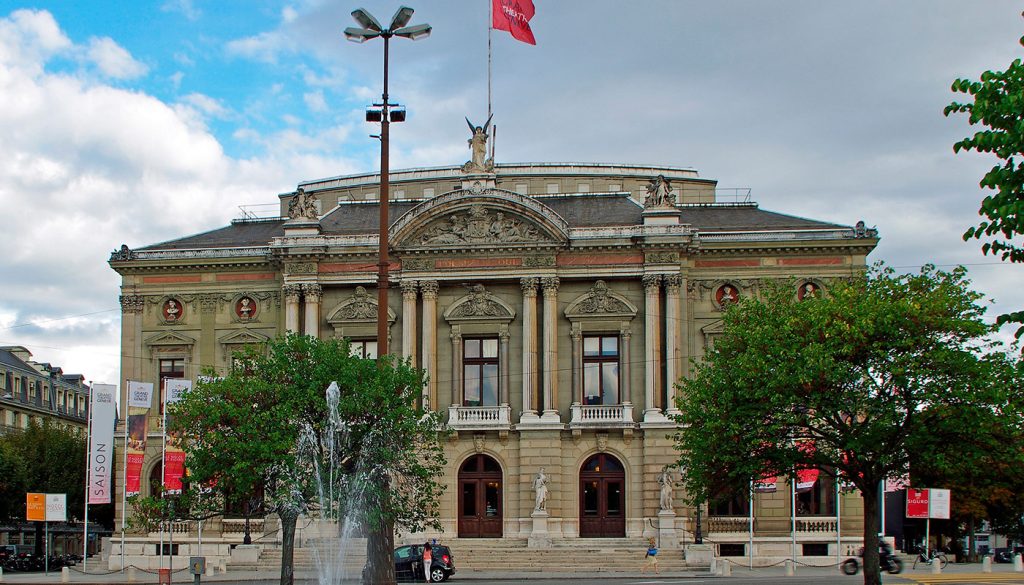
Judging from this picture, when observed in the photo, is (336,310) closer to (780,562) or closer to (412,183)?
(412,183)

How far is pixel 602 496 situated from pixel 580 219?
43.0ft

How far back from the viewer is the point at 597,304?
186 feet

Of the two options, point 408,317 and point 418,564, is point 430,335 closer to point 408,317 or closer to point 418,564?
point 408,317

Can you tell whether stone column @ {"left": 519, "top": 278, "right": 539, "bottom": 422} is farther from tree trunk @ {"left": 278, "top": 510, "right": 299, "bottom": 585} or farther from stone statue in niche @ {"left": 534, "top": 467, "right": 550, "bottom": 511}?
tree trunk @ {"left": 278, "top": 510, "right": 299, "bottom": 585}

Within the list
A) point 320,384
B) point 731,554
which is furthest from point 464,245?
point 320,384

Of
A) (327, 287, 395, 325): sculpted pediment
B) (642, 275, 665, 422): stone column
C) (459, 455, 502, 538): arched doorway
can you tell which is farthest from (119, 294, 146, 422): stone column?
(642, 275, 665, 422): stone column

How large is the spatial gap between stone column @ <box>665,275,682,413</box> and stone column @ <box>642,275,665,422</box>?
14.0 inches

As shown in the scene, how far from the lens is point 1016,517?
74.2 metres

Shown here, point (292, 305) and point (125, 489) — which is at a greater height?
point (292, 305)

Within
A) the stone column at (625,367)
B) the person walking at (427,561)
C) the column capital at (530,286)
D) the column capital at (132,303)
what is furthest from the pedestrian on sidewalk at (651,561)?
the column capital at (132,303)

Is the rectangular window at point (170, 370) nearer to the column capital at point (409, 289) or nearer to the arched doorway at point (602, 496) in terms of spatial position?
the column capital at point (409, 289)

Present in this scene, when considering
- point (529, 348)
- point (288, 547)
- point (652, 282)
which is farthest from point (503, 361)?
point (288, 547)

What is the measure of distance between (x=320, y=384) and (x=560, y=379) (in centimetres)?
2251

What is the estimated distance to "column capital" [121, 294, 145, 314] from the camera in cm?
5953
